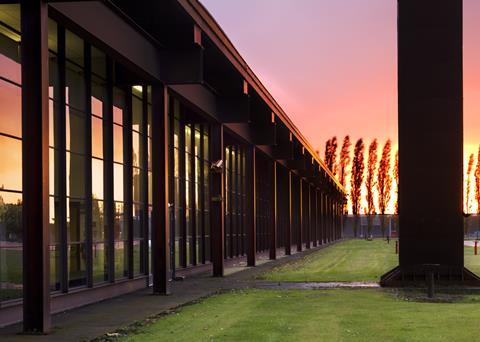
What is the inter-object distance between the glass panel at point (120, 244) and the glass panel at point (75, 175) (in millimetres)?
2788

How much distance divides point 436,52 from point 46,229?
14080 millimetres

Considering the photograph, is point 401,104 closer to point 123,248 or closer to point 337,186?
point 123,248

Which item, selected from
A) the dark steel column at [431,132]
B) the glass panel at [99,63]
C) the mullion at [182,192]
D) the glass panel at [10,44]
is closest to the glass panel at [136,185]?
the glass panel at [99,63]

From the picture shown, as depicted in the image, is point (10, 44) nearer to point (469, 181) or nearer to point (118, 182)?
point (118, 182)

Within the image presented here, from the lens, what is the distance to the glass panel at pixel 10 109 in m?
16.2

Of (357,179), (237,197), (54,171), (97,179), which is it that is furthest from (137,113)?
(357,179)

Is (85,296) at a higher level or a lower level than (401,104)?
lower

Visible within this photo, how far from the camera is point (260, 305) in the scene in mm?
18766

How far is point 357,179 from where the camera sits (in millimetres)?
145000

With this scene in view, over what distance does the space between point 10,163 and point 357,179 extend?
13087 cm

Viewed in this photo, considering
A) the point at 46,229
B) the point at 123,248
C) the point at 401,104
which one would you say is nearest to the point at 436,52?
the point at 401,104

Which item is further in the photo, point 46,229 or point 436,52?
point 436,52

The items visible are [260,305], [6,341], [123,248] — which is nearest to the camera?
[6,341]

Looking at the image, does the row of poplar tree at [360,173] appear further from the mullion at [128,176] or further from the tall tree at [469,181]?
the mullion at [128,176]
